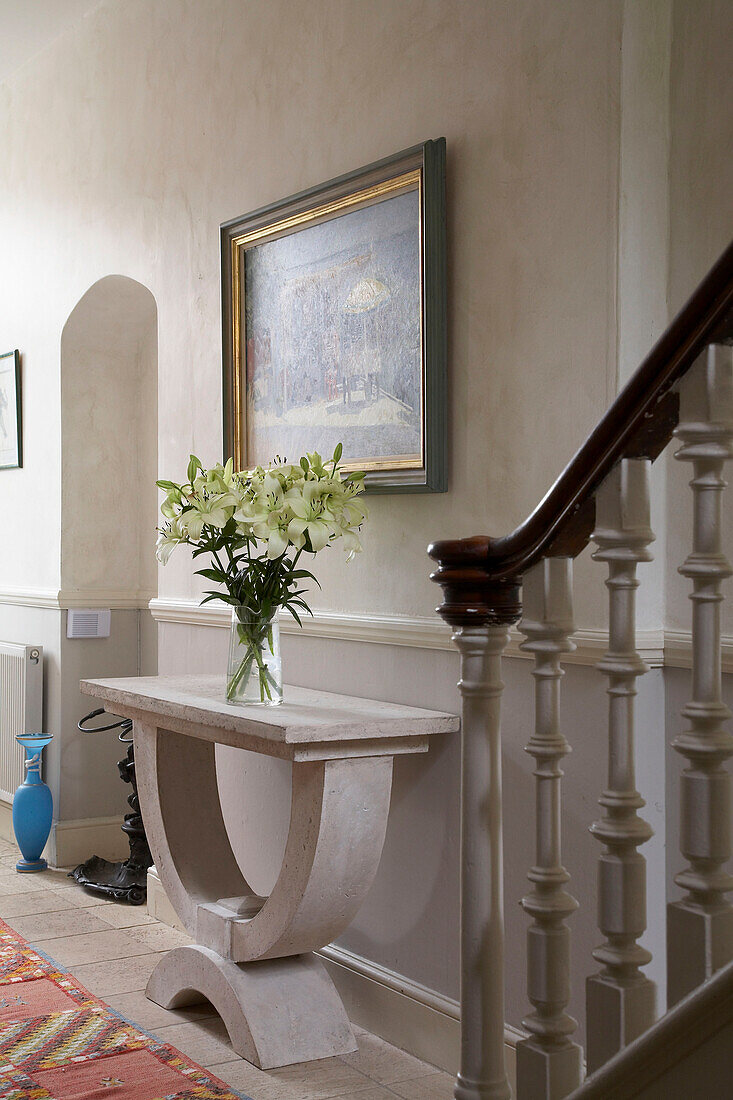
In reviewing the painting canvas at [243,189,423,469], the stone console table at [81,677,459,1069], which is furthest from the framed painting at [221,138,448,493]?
the stone console table at [81,677,459,1069]

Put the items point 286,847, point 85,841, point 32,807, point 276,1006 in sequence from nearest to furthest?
1. point 286,847
2. point 276,1006
3. point 32,807
4. point 85,841

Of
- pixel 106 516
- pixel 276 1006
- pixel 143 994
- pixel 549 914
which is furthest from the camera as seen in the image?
pixel 106 516

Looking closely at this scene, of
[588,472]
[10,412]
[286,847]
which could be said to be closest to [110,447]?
[10,412]

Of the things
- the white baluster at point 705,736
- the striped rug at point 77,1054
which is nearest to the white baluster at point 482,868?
the white baluster at point 705,736

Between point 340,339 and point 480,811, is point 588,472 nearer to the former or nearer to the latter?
point 480,811

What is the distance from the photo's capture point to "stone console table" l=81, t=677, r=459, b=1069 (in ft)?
8.61

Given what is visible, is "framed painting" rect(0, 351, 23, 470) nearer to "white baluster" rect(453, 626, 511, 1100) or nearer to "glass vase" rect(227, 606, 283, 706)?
"glass vase" rect(227, 606, 283, 706)

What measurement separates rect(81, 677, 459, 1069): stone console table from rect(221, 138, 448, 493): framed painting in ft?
2.22

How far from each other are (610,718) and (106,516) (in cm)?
366

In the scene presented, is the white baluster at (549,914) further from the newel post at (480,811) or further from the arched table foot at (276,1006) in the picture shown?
the arched table foot at (276,1006)

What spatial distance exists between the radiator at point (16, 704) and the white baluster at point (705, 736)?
3.82 meters

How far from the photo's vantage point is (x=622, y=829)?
55.7 inches

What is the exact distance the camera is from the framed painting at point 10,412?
5.00 metres

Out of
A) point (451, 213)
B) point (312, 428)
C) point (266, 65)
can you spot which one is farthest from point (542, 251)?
point (266, 65)
